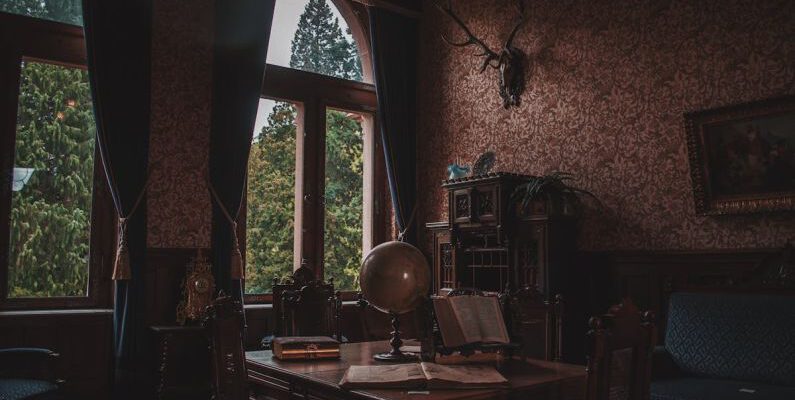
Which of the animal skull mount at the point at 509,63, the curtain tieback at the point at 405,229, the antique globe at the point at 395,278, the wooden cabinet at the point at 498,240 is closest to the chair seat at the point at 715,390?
the wooden cabinet at the point at 498,240

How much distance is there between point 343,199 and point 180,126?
175 centimetres

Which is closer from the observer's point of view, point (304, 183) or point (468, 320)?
point (468, 320)

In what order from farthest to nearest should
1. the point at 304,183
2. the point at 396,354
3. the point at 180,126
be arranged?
the point at 304,183
the point at 180,126
the point at 396,354

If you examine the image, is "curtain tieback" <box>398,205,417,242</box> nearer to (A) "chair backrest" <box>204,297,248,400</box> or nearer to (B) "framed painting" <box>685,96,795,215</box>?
(B) "framed painting" <box>685,96,795,215</box>

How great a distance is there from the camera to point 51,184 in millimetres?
5082

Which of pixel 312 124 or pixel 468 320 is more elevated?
pixel 312 124

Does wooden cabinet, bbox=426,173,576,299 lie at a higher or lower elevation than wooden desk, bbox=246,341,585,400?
higher

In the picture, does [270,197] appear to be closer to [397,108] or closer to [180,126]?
[180,126]

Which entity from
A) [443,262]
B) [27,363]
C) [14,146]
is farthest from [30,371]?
[443,262]

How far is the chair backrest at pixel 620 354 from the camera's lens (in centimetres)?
183

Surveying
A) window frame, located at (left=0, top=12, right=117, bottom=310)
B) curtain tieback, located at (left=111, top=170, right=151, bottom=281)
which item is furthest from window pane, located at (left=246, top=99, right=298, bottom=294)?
window frame, located at (left=0, top=12, right=117, bottom=310)

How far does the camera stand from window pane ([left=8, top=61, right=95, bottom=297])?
16.2 ft

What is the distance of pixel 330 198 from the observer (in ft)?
21.2

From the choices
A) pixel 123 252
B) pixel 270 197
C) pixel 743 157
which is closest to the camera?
pixel 743 157
